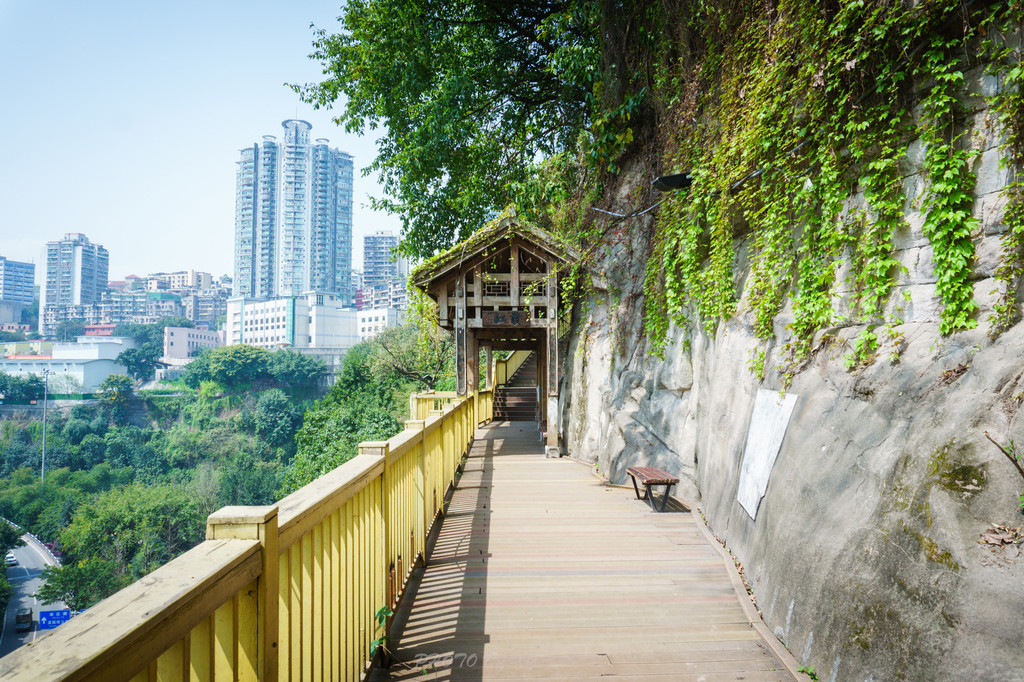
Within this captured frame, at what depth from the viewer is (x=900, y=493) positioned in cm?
283

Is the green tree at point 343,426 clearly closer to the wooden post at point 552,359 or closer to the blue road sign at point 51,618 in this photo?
the wooden post at point 552,359

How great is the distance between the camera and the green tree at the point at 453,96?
11883 millimetres

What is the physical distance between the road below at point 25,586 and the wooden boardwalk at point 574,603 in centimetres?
5133

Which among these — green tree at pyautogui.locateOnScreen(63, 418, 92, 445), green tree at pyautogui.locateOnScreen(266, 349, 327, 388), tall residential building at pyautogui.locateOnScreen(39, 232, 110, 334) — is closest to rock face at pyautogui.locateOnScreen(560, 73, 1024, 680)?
green tree at pyautogui.locateOnScreen(63, 418, 92, 445)

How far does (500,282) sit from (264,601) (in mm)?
10097

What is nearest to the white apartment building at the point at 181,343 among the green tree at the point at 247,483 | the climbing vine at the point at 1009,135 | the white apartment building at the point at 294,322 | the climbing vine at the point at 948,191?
the white apartment building at the point at 294,322

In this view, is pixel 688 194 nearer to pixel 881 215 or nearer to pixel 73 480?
pixel 881 215

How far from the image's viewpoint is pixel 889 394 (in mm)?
3328

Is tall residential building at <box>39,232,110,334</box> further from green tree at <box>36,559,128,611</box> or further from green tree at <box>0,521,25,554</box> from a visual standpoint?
green tree at <box>36,559,128,611</box>

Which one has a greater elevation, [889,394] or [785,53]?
[785,53]

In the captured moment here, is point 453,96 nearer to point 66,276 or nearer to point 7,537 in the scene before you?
point 7,537

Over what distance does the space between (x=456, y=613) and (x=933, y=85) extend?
4.77m

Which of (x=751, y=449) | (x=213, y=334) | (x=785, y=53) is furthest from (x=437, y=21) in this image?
(x=213, y=334)

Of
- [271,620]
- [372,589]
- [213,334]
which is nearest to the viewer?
[271,620]
